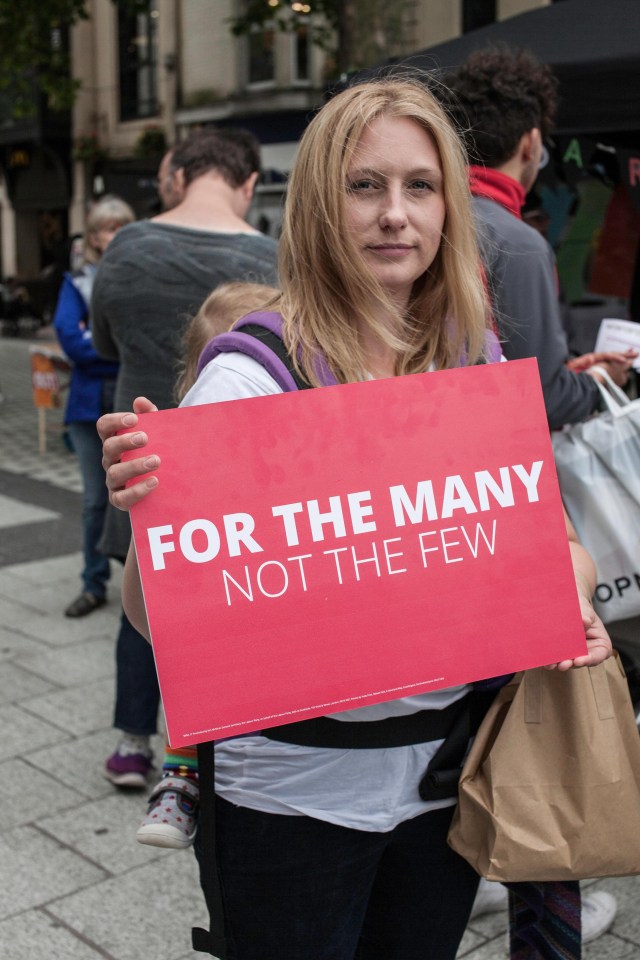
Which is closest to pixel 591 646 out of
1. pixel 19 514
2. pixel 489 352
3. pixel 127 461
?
pixel 489 352

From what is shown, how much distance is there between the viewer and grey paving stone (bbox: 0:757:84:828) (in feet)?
10.9

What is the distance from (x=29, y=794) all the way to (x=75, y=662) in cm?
120

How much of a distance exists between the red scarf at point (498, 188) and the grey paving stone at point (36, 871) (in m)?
2.11

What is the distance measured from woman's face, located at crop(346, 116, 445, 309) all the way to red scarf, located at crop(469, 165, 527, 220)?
101cm

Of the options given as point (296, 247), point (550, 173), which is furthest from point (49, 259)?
point (296, 247)

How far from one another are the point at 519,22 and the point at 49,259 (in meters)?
23.5

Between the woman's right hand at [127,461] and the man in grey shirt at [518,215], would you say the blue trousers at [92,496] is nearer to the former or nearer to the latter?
the man in grey shirt at [518,215]

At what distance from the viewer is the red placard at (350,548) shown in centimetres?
136

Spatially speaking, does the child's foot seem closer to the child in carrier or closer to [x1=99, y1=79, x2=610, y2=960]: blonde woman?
the child in carrier

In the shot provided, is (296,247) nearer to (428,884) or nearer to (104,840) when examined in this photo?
(428,884)

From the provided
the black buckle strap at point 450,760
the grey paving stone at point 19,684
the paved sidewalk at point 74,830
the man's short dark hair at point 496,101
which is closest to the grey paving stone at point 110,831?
the paved sidewalk at point 74,830

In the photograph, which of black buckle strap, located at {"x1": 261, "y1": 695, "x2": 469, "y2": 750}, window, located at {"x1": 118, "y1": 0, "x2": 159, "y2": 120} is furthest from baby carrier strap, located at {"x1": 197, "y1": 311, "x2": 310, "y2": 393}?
window, located at {"x1": 118, "y1": 0, "x2": 159, "y2": 120}

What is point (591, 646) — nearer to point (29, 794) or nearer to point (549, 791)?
point (549, 791)

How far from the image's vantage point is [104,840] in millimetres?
3184
